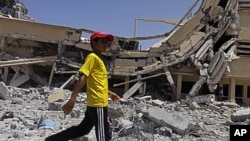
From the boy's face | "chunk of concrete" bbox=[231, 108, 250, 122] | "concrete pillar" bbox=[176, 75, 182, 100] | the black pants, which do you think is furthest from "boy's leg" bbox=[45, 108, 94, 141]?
"concrete pillar" bbox=[176, 75, 182, 100]

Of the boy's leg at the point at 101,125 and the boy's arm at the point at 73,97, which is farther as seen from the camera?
the boy's leg at the point at 101,125

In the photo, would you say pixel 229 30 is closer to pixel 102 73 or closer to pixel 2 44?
pixel 2 44

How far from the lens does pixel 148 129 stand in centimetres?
686

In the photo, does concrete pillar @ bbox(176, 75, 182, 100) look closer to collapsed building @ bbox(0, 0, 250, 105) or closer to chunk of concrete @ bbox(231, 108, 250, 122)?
collapsed building @ bbox(0, 0, 250, 105)

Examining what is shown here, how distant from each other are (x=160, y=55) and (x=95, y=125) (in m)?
11.3

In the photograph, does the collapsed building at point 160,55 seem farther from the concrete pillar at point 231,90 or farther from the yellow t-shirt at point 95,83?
the yellow t-shirt at point 95,83

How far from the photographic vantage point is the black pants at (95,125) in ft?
12.3

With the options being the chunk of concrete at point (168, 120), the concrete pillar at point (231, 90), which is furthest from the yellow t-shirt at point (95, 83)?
the concrete pillar at point (231, 90)

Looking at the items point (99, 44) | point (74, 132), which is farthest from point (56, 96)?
point (99, 44)

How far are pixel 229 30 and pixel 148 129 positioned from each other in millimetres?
9916

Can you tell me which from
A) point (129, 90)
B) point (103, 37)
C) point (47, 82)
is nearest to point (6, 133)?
point (103, 37)

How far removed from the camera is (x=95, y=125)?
3791mm

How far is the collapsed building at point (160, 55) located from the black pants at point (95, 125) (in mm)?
10042

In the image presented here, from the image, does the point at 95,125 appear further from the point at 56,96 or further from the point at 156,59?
the point at 156,59
